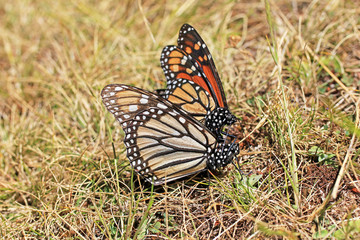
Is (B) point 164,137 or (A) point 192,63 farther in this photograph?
(A) point 192,63

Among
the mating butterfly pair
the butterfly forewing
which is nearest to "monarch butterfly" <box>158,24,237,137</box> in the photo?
the butterfly forewing

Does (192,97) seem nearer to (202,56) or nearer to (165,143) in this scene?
(202,56)

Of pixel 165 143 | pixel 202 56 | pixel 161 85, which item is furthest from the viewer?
pixel 161 85

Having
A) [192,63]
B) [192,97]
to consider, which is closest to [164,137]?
[192,97]

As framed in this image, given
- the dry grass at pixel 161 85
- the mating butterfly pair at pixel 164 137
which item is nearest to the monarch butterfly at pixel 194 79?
the mating butterfly pair at pixel 164 137

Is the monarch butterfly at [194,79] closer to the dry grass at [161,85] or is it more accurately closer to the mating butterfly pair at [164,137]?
the mating butterfly pair at [164,137]

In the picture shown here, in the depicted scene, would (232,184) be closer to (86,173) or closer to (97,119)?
(86,173)

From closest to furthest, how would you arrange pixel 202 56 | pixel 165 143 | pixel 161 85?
pixel 165 143
pixel 202 56
pixel 161 85

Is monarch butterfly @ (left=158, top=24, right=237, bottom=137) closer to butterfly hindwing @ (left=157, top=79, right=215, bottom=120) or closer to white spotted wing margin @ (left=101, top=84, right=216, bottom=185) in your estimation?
butterfly hindwing @ (left=157, top=79, right=215, bottom=120)
